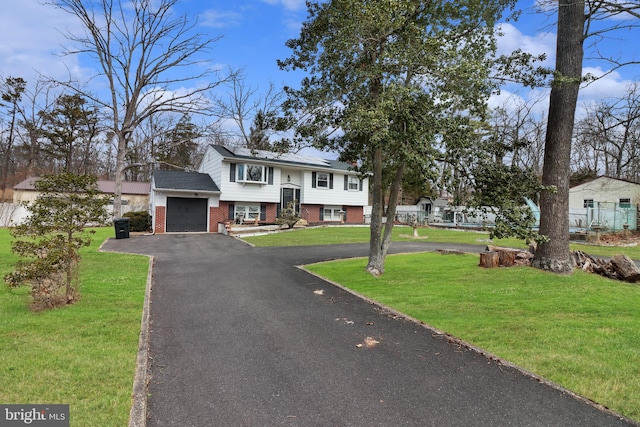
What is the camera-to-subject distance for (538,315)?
236 inches

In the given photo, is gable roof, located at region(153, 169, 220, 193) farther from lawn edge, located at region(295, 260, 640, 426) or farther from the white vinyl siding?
lawn edge, located at region(295, 260, 640, 426)

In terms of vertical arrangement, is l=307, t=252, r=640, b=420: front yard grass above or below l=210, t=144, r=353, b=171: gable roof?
below

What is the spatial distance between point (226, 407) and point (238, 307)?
3.64 metres

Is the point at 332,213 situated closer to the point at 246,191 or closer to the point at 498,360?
the point at 246,191

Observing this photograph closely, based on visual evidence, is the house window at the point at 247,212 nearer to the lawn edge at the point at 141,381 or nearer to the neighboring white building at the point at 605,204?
the lawn edge at the point at 141,381

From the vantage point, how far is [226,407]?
3.26 metres

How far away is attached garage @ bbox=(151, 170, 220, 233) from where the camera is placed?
22.9 meters

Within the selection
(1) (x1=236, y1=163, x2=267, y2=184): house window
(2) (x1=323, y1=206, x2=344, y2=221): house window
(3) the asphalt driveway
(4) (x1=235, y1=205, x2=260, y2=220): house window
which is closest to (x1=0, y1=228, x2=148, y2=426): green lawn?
(3) the asphalt driveway

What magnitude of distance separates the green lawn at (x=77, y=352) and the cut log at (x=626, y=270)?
1069cm

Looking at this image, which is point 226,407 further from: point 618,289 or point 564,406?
point 618,289

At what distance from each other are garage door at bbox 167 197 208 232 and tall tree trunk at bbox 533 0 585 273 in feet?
67.6

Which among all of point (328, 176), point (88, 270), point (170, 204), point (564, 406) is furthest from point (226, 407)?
point (328, 176)

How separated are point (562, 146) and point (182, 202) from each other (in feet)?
70.3

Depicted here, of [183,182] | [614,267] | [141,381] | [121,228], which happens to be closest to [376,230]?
[614,267]
